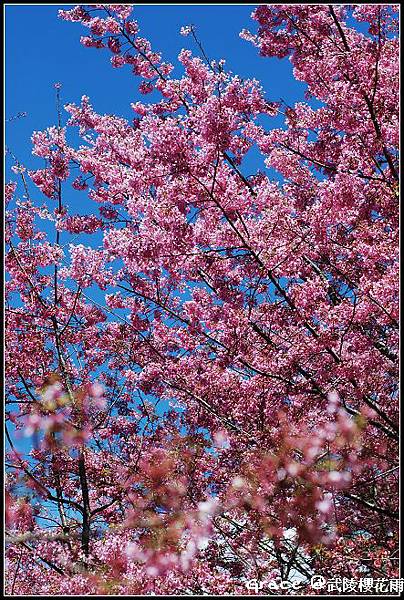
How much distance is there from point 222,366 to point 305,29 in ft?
16.5

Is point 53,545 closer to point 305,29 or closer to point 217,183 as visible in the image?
point 217,183

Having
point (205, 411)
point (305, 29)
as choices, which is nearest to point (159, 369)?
point (205, 411)

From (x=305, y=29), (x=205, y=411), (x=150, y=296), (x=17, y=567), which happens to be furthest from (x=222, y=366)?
(x=305, y=29)

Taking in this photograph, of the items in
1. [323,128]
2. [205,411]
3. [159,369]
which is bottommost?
[205,411]

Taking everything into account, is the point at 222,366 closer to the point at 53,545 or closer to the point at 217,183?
the point at 217,183

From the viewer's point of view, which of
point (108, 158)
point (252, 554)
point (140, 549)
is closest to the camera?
point (140, 549)

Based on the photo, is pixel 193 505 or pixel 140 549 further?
pixel 193 505

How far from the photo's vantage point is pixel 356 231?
6.62 metres

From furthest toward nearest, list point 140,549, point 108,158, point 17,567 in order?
1. point 108,158
2. point 17,567
3. point 140,549

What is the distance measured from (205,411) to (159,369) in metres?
0.87

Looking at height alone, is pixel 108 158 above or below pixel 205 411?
above

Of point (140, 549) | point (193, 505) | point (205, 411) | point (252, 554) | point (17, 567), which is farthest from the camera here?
point (205, 411)

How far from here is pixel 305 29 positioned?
801 cm

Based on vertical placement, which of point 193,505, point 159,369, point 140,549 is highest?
point 159,369
